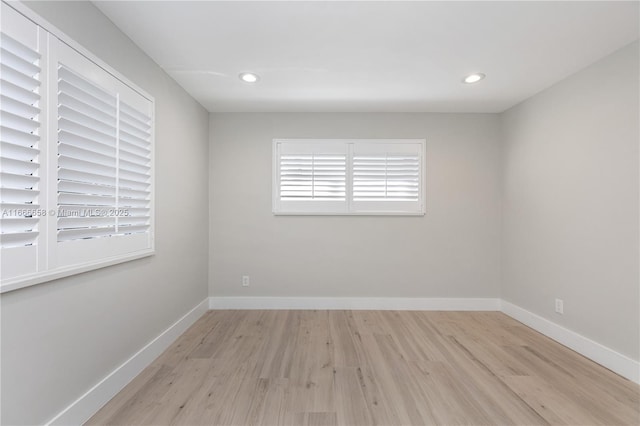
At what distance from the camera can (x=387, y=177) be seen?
349cm

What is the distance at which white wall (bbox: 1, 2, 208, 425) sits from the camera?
129 centimetres

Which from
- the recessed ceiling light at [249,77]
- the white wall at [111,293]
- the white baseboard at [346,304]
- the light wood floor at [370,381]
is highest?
the recessed ceiling light at [249,77]

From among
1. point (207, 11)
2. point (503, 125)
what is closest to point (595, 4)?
point (503, 125)

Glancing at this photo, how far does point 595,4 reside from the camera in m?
1.65

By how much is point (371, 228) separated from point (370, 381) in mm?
1833

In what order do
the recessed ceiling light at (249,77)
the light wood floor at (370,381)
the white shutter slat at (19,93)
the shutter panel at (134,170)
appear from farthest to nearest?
the recessed ceiling light at (249,77) → the shutter panel at (134,170) → the light wood floor at (370,381) → the white shutter slat at (19,93)

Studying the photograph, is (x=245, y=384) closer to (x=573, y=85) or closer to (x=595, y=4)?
(x=595, y=4)

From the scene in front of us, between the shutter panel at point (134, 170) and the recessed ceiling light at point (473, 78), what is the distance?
279cm

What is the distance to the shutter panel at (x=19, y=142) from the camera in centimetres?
119

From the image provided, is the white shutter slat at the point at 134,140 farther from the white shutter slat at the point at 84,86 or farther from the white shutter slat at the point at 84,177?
the white shutter slat at the point at 84,177

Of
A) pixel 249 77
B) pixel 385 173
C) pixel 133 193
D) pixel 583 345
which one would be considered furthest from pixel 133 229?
pixel 583 345

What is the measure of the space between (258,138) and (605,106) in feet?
10.9

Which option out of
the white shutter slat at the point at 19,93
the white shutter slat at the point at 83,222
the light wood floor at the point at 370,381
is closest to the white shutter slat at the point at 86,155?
the white shutter slat at the point at 19,93

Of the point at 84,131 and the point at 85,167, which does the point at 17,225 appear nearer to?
the point at 85,167
